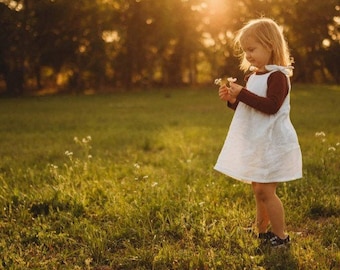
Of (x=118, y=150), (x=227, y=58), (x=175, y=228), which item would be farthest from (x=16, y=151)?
(x=227, y=58)

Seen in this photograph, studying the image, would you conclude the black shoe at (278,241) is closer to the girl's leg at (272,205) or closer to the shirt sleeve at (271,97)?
the girl's leg at (272,205)

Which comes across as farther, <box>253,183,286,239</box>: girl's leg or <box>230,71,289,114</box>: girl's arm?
<box>253,183,286,239</box>: girl's leg

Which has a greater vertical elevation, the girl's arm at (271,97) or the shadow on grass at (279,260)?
the girl's arm at (271,97)

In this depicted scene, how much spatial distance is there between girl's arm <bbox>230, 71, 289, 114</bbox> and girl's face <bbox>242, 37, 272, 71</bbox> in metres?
0.17

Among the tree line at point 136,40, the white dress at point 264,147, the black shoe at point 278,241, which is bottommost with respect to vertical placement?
the black shoe at point 278,241

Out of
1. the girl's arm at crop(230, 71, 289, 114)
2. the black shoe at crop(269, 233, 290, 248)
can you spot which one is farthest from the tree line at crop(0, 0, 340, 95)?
the black shoe at crop(269, 233, 290, 248)

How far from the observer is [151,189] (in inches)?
195

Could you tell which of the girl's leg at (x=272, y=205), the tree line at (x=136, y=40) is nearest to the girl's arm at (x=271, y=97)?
the girl's leg at (x=272, y=205)

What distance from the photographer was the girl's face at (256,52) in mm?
3545

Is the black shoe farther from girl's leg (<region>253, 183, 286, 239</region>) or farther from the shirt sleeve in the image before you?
the shirt sleeve

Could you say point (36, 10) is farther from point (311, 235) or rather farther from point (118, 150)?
point (311, 235)

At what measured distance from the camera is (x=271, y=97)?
3441 mm

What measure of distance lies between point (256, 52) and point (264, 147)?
0.80m

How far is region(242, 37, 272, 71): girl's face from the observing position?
354 cm
